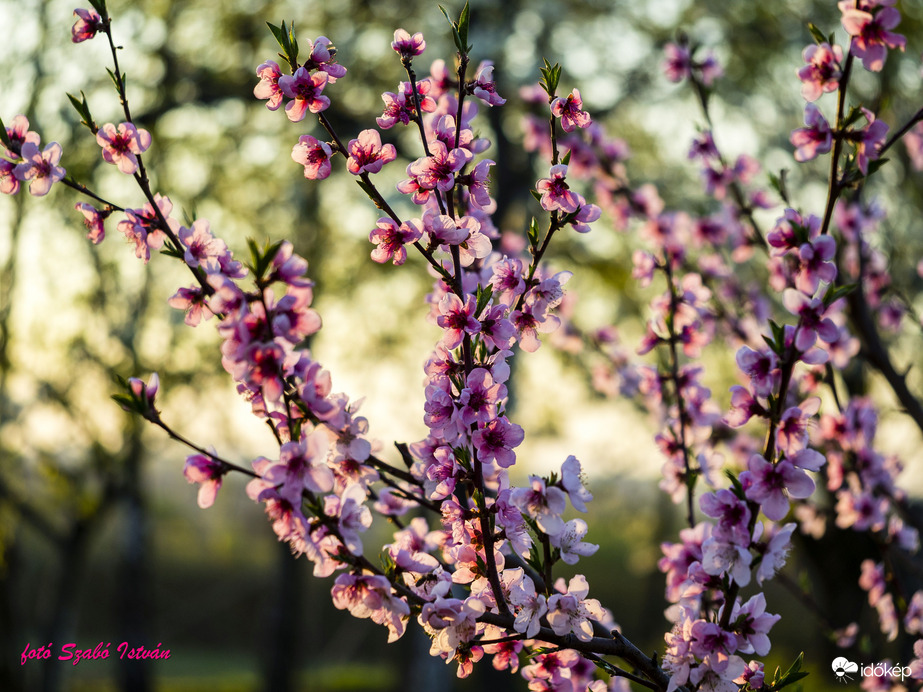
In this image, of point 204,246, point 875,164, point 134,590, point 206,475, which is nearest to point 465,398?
point 206,475

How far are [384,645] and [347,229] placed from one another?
11135 mm

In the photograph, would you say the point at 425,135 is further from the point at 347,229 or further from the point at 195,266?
the point at 347,229

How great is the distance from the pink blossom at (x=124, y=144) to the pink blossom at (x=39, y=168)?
11 cm

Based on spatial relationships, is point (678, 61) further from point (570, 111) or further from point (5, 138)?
point (5, 138)

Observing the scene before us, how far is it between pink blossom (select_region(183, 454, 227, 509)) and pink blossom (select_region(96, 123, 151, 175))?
708 millimetres

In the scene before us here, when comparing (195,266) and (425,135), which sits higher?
(425,135)

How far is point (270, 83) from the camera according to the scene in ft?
5.60

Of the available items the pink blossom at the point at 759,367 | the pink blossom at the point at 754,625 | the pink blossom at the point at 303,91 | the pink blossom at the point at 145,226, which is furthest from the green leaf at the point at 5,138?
the pink blossom at the point at 754,625

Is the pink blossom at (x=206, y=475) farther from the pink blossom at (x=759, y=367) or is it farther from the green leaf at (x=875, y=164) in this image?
the green leaf at (x=875, y=164)

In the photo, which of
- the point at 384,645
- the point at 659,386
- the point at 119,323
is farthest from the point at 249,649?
the point at 659,386

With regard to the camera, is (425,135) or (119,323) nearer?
(425,135)

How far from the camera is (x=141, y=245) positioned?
1.71 meters

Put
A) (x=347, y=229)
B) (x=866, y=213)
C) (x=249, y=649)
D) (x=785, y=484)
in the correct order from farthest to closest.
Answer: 1. (x=249, y=649)
2. (x=347, y=229)
3. (x=866, y=213)
4. (x=785, y=484)

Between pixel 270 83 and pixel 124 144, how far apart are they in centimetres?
38
